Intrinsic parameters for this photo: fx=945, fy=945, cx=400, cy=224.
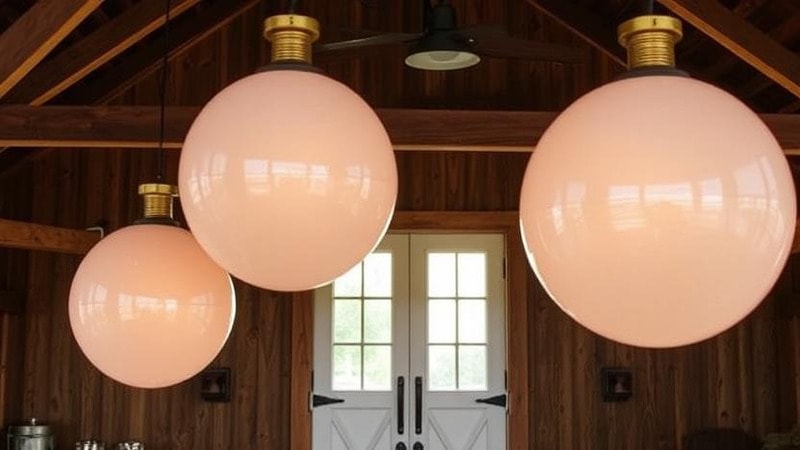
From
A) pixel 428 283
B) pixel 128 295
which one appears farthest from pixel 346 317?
pixel 128 295

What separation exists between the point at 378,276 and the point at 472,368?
86 cm

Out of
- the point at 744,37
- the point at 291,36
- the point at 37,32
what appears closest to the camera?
the point at 291,36

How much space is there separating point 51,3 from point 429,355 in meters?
3.33

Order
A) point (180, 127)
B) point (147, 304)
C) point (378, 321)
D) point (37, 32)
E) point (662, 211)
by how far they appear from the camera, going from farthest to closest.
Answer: point (378, 321), point (180, 127), point (37, 32), point (147, 304), point (662, 211)

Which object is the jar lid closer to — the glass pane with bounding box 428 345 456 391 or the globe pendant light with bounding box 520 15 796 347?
the glass pane with bounding box 428 345 456 391

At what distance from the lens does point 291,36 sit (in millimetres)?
1120

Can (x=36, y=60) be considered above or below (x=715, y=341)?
above

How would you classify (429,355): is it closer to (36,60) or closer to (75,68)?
(75,68)

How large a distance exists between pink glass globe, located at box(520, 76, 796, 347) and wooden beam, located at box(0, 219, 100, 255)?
15.7 feet

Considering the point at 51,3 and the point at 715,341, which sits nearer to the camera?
the point at 51,3

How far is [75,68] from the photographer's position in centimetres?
488

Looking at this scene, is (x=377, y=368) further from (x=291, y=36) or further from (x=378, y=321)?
(x=291, y=36)

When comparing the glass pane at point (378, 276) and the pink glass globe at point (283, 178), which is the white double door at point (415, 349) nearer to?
the glass pane at point (378, 276)

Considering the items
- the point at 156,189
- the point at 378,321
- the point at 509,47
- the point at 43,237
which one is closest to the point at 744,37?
the point at 509,47
